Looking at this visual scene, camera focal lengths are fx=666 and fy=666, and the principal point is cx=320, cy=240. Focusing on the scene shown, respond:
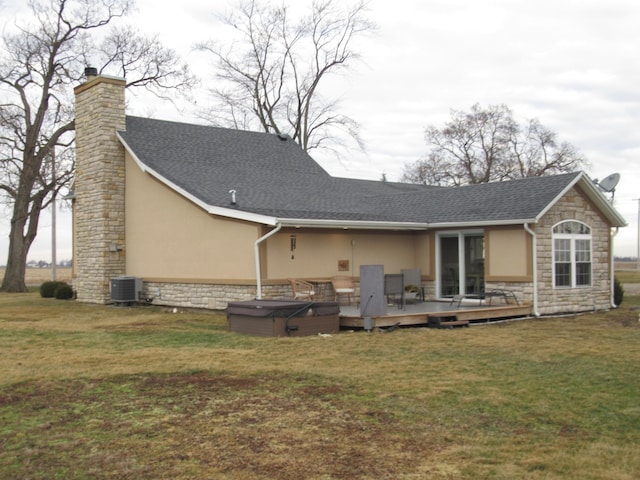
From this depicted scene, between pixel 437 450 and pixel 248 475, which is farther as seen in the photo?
pixel 437 450

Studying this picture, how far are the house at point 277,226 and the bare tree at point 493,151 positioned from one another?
24401mm

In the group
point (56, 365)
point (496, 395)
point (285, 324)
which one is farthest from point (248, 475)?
point (285, 324)

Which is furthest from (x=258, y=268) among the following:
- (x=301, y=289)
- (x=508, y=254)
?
(x=508, y=254)

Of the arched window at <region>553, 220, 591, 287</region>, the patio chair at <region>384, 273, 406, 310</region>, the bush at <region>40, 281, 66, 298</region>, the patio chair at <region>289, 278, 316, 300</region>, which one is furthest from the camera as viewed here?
the bush at <region>40, 281, 66, 298</region>

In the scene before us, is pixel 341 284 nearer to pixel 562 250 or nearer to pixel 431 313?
pixel 431 313

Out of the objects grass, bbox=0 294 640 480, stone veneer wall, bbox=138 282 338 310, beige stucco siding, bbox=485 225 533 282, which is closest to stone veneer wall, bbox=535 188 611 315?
beige stucco siding, bbox=485 225 533 282

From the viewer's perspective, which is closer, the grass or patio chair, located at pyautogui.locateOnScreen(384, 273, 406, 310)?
the grass

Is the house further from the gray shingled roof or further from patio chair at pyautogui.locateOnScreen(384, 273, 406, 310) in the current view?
patio chair at pyautogui.locateOnScreen(384, 273, 406, 310)

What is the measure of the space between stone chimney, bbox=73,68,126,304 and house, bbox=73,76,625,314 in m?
0.03

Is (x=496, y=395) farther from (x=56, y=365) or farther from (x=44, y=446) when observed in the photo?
(x=56, y=365)

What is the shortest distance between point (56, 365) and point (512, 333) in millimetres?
8069

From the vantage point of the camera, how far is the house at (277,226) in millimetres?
15344

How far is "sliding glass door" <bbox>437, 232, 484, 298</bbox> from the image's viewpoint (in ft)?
55.0

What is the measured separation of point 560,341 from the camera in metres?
11.4
